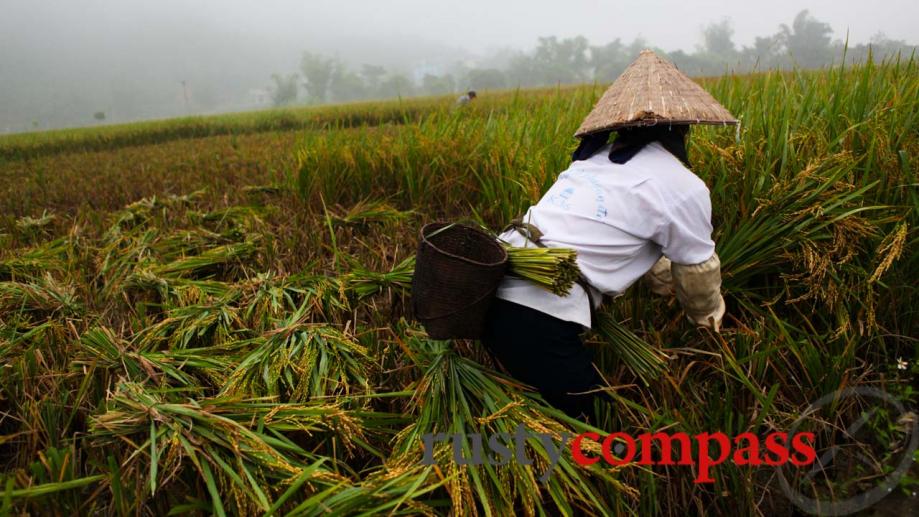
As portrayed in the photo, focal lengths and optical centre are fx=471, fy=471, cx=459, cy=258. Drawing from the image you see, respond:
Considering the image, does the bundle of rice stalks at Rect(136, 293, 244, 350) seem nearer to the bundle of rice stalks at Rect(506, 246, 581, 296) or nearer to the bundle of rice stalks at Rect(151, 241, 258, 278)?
the bundle of rice stalks at Rect(151, 241, 258, 278)

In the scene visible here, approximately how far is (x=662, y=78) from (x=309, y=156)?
7.25 ft

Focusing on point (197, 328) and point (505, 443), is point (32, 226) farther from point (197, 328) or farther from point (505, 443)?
point (505, 443)

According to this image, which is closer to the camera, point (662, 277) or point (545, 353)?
point (545, 353)

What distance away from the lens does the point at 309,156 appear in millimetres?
2922

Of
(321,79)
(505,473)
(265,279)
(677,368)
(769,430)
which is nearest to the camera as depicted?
(505,473)

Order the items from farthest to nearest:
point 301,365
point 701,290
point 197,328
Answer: point 197,328 < point 301,365 < point 701,290

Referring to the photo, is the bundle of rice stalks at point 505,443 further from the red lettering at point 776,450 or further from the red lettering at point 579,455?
the red lettering at point 776,450

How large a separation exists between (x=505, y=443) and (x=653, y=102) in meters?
0.93

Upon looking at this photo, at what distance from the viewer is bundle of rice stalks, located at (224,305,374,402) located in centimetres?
134

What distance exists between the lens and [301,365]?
1.40 metres

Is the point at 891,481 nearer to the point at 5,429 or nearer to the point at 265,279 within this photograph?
the point at 265,279

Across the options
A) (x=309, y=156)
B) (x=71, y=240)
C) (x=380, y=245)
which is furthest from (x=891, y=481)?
(x=71, y=240)

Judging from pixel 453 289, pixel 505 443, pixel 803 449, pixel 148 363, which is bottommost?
pixel 803 449

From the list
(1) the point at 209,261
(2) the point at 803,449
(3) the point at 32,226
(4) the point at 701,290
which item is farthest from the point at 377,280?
(3) the point at 32,226
